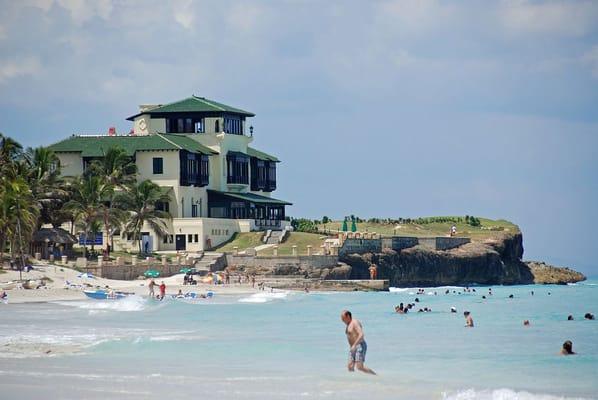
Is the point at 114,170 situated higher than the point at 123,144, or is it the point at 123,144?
A: the point at 123,144

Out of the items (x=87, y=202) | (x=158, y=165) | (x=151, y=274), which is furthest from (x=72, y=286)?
(x=158, y=165)

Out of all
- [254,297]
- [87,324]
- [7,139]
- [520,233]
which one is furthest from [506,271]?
[87,324]

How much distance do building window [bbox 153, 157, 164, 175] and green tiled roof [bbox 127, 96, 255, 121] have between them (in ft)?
25.8

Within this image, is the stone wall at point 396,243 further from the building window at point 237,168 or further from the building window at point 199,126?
the building window at point 199,126

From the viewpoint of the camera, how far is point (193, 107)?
327ft

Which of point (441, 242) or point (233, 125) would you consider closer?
point (441, 242)

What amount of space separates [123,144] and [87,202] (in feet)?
37.1

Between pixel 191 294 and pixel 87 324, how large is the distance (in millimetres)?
20480

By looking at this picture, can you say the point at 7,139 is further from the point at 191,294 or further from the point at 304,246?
the point at 304,246

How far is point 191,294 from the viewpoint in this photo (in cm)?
6962

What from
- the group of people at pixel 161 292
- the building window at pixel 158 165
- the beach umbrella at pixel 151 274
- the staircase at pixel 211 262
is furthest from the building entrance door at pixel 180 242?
the group of people at pixel 161 292

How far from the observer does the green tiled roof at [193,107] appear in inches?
3895

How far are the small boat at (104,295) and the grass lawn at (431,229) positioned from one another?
42475 millimetres

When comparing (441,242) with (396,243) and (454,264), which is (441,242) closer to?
(454,264)
